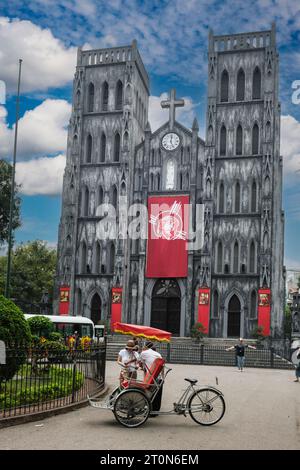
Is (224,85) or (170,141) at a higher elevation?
(224,85)

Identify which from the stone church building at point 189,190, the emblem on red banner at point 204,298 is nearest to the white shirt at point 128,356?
the stone church building at point 189,190

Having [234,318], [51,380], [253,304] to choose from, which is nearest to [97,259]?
[234,318]

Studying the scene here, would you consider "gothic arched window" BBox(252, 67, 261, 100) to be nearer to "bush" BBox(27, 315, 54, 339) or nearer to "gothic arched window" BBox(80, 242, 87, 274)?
"gothic arched window" BBox(80, 242, 87, 274)

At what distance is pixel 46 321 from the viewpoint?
27.0 m

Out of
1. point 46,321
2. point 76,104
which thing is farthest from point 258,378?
point 76,104

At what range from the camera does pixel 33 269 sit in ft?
212

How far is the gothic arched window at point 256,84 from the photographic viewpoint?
47344 mm

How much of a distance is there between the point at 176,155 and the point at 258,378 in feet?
89.0

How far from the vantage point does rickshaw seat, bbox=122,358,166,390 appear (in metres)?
12.0

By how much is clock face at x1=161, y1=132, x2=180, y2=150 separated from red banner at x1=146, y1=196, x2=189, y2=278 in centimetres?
408

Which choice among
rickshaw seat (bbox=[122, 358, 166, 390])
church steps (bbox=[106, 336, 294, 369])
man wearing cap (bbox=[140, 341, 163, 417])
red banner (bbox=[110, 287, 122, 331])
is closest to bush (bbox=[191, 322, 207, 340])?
red banner (bbox=[110, 287, 122, 331])

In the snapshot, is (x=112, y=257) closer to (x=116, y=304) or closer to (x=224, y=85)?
(x=116, y=304)

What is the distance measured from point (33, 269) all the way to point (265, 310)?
1161 inches
